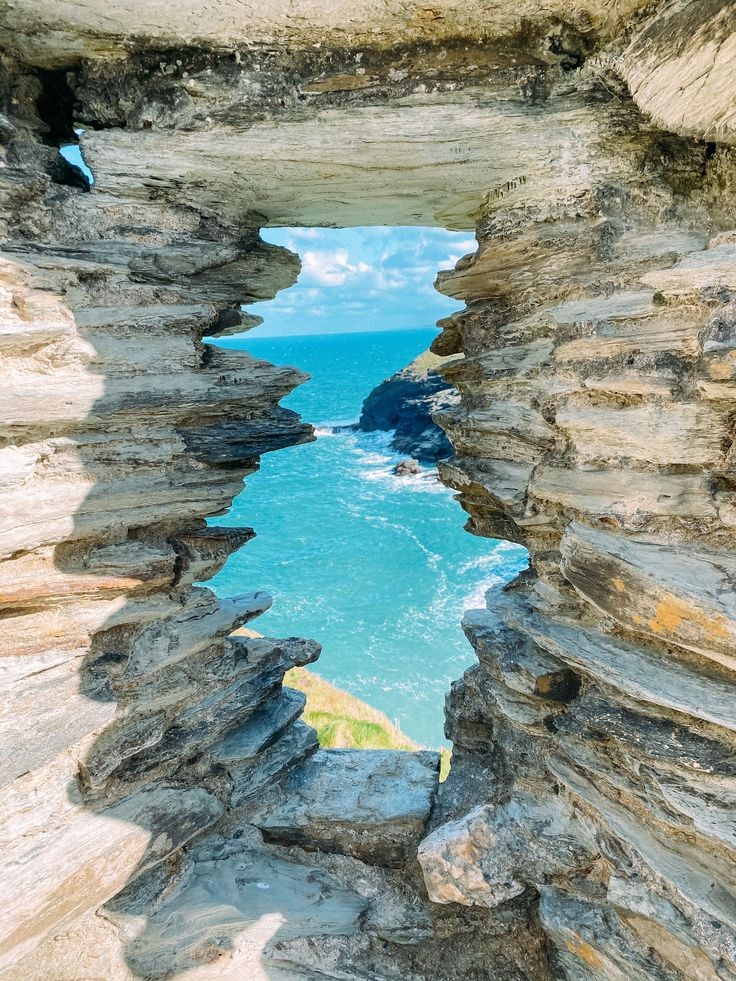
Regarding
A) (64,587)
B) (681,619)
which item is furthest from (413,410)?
(681,619)

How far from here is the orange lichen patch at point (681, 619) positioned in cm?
560

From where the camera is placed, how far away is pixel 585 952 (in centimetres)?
712

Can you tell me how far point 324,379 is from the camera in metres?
179

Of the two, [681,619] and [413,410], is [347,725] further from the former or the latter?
[413,410]

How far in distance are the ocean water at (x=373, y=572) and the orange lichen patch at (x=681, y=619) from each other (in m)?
26.2

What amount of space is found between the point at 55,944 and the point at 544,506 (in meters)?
7.63

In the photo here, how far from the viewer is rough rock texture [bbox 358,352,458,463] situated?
72512 mm

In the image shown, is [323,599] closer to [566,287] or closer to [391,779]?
[391,779]

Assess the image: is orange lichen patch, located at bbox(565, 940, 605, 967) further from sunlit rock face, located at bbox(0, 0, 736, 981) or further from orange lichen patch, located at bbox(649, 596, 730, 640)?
orange lichen patch, located at bbox(649, 596, 730, 640)

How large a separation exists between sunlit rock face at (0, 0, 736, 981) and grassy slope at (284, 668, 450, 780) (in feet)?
15.6

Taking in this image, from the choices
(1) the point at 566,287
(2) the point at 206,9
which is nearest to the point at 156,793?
(1) the point at 566,287

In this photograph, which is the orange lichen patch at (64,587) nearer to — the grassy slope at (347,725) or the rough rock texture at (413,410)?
the grassy slope at (347,725)

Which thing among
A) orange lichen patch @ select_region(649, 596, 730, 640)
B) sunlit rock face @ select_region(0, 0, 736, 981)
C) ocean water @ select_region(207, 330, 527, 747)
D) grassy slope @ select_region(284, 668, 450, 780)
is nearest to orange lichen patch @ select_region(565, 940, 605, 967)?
sunlit rock face @ select_region(0, 0, 736, 981)

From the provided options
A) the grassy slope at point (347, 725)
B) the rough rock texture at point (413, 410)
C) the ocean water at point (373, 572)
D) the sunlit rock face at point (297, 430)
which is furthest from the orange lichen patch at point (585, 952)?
the rough rock texture at point (413, 410)
